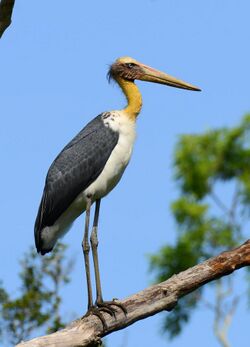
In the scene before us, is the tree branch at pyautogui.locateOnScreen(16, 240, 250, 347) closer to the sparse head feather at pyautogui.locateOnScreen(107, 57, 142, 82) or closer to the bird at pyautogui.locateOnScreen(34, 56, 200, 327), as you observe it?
the bird at pyautogui.locateOnScreen(34, 56, 200, 327)

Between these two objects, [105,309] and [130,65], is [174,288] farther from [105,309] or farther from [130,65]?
[130,65]

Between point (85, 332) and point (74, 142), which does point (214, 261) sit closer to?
point (85, 332)

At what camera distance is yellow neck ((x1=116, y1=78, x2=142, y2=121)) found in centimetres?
981

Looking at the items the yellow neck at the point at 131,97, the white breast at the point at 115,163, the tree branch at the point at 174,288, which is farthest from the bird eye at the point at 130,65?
the tree branch at the point at 174,288

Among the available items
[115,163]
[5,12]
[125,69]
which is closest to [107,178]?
[115,163]

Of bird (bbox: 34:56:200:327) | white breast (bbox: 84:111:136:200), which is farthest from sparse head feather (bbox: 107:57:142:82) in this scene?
white breast (bbox: 84:111:136:200)

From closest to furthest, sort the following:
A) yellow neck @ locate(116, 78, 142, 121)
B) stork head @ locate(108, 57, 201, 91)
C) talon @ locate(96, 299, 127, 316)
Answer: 1. talon @ locate(96, 299, 127, 316)
2. yellow neck @ locate(116, 78, 142, 121)
3. stork head @ locate(108, 57, 201, 91)

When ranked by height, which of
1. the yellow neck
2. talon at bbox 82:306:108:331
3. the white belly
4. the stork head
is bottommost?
talon at bbox 82:306:108:331

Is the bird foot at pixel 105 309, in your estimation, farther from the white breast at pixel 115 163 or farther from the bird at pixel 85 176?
the white breast at pixel 115 163

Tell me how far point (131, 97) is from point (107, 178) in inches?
31.8

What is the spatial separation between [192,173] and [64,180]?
1129 centimetres

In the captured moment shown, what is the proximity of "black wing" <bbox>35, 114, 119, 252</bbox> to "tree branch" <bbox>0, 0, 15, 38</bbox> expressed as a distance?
7.29 feet

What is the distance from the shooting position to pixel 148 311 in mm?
8195

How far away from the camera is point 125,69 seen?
10.1 meters
